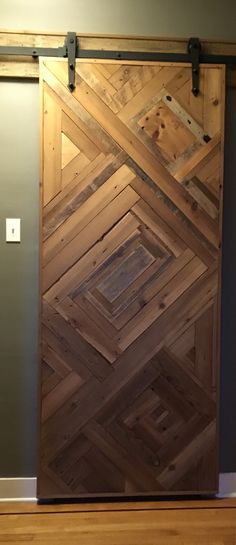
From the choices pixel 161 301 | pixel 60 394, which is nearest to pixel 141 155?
→ pixel 161 301

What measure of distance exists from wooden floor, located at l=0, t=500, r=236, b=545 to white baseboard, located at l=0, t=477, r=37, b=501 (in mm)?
31

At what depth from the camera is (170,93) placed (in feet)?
6.92

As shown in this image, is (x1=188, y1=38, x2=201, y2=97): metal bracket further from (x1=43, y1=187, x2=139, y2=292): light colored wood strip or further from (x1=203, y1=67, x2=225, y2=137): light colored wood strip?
(x1=43, y1=187, x2=139, y2=292): light colored wood strip

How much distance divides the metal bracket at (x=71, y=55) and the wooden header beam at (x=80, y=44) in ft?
0.13

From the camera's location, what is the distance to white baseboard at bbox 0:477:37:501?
218 centimetres

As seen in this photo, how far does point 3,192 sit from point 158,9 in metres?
1.13

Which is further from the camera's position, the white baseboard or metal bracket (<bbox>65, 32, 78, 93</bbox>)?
the white baseboard

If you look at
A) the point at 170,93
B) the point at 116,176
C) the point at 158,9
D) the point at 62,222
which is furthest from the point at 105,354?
the point at 158,9

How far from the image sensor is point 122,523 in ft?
6.66

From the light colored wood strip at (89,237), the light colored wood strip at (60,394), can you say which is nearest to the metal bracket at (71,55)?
the light colored wood strip at (89,237)

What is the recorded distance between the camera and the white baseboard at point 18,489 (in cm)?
218

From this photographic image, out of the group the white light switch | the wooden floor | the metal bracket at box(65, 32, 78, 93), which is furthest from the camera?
the white light switch

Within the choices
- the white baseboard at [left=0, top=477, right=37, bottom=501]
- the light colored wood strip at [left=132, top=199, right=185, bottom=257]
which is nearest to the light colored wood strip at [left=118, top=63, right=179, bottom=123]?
the light colored wood strip at [left=132, top=199, right=185, bottom=257]

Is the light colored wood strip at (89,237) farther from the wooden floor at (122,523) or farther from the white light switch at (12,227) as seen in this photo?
the wooden floor at (122,523)
